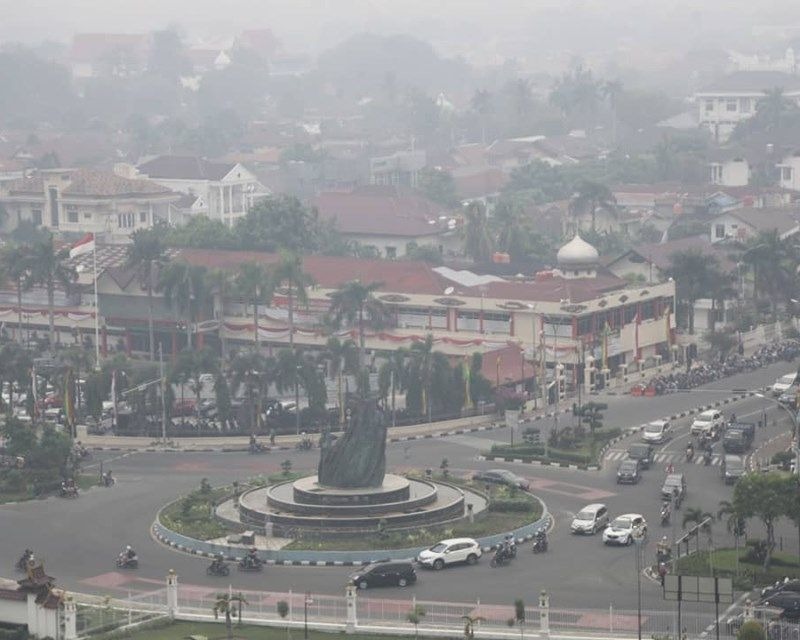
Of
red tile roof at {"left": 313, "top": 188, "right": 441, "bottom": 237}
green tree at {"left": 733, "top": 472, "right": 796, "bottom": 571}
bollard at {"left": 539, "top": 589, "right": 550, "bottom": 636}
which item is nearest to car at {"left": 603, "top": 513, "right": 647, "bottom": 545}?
green tree at {"left": 733, "top": 472, "right": 796, "bottom": 571}

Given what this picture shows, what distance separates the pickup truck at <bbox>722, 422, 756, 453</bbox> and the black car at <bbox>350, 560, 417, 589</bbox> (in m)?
18.4

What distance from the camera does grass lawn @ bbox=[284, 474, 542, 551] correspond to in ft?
186

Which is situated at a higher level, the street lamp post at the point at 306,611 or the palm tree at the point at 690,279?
the palm tree at the point at 690,279

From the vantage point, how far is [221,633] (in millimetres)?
49156

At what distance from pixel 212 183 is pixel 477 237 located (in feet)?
118

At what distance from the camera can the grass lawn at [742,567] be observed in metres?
52.3

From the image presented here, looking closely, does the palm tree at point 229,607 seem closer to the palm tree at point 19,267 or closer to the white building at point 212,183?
the palm tree at point 19,267

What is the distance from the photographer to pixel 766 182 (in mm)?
148000

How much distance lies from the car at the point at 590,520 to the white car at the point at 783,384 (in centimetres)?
1916

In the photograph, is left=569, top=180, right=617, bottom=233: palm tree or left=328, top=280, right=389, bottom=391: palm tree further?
left=569, top=180, right=617, bottom=233: palm tree

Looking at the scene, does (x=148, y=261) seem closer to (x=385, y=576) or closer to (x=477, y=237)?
(x=477, y=237)

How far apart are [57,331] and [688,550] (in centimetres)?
4537

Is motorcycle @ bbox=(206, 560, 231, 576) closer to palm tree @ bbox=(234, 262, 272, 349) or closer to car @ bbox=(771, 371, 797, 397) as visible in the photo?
car @ bbox=(771, 371, 797, 397)

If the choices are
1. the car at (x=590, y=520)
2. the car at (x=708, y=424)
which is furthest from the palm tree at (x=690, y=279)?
the car at (x=590, y=520)
